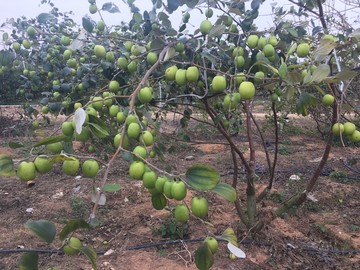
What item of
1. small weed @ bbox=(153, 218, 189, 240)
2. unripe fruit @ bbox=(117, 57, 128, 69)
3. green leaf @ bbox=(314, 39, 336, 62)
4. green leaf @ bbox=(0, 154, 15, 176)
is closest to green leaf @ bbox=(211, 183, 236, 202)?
green leaf @ bbox=(0, 154, 15, 176)

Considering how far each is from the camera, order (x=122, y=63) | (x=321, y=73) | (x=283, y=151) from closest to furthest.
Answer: (x=321, y=73), (x=122, y=63), (x=283, y=151)

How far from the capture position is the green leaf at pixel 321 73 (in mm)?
1239

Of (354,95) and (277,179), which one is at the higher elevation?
(354,95)

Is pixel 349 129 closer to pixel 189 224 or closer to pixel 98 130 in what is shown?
pixel 98 130

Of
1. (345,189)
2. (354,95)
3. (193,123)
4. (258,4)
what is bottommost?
(193,123)

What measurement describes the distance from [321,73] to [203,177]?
21.1 inches

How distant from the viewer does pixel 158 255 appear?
2494 mm

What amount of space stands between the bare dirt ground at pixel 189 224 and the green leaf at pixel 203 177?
61 centimetres

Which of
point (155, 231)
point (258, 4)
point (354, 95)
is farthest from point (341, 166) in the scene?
point (258, 4)

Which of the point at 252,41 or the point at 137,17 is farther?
the point at 137,17

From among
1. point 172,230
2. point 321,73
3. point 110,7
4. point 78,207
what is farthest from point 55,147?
point 78,207

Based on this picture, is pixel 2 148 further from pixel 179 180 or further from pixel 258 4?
pixel 179 180

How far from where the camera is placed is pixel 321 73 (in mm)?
1251

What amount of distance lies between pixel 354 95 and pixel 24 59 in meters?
4.13
